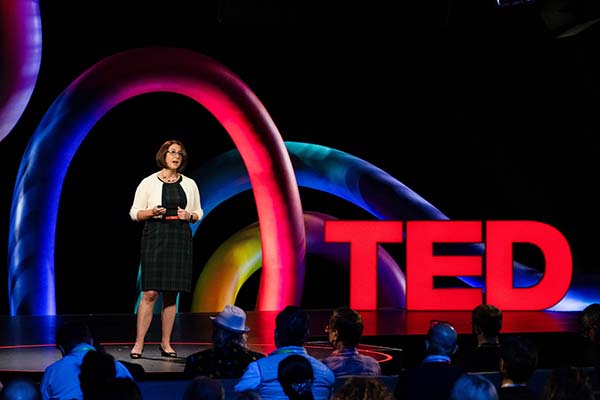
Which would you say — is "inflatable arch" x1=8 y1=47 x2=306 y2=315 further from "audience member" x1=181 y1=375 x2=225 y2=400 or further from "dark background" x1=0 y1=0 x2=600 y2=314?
"audience member" x1=181 y1=375 x2=225 y2=400

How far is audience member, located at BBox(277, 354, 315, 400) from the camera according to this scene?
3.27 metres

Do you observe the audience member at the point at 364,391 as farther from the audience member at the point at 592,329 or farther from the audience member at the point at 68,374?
the audience member at the point at 592,329

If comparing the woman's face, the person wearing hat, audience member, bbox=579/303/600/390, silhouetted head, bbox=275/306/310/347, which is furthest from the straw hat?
audience member, bbox=579/303/600/390

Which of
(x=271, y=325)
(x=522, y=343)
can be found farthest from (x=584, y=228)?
(x=522, y=343)

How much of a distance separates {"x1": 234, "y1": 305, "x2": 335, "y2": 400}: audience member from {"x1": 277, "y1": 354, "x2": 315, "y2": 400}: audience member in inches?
7.1

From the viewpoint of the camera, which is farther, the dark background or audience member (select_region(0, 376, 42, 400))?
the dark background

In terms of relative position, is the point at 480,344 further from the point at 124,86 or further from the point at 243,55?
the point at 243,55

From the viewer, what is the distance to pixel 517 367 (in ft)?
11.0

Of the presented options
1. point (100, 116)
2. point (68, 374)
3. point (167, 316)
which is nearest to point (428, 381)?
point (68, 374)

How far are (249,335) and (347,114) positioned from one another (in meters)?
4.46

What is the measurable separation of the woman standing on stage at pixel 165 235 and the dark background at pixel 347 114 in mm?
4409

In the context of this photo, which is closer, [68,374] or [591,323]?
[68,374]

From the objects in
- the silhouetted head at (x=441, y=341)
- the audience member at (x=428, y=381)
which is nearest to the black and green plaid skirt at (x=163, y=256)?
the silhouetted head at (x=441, y=341)

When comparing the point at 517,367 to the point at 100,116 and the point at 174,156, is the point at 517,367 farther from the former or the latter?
the point at 100,116
